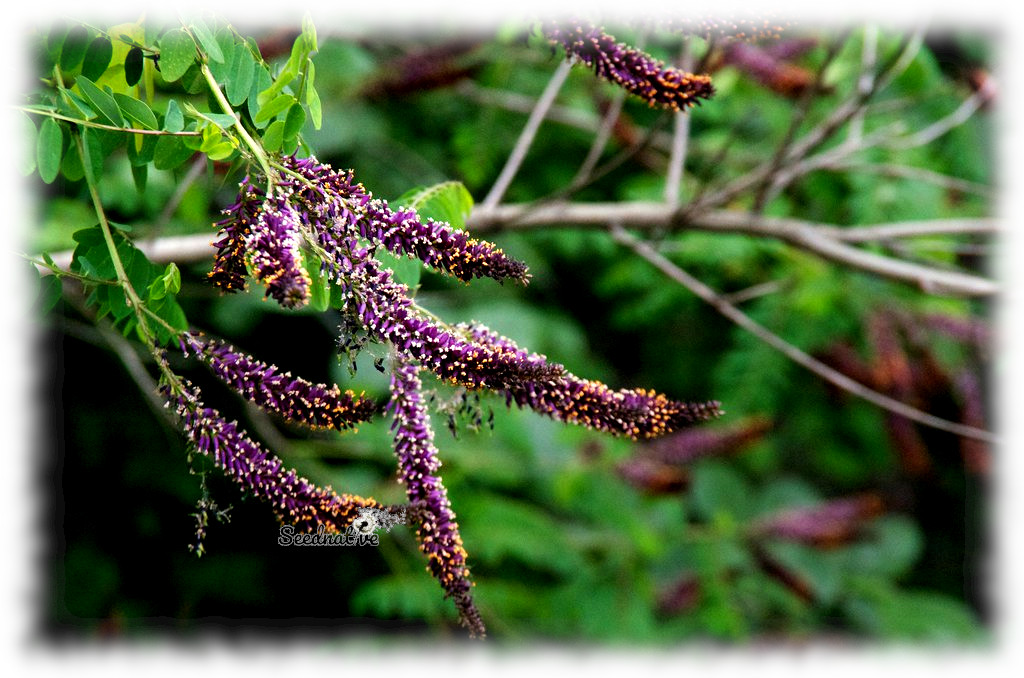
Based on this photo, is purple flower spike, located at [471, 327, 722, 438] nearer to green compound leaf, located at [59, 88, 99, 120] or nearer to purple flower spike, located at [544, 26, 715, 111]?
purple flower spike, located at [544, 26, 715, 111]

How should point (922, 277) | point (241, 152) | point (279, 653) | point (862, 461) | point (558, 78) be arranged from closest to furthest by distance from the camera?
point (241, 152), point (922, 277), point (558, 78), point (279, 653), point (862, 461)

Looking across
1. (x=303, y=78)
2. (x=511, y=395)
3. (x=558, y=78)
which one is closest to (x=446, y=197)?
(x=303, y=78)

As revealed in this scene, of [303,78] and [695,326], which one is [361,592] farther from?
[303,78]

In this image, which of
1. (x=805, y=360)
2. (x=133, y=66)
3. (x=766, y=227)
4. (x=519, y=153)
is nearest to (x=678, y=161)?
(x=766, y=227)

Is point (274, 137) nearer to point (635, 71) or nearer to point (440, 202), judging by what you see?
point (440, 202)

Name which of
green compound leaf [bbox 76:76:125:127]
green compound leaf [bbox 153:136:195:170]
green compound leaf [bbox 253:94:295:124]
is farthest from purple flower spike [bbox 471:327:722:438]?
green compound leaf [bbox 76:76:125:127]
